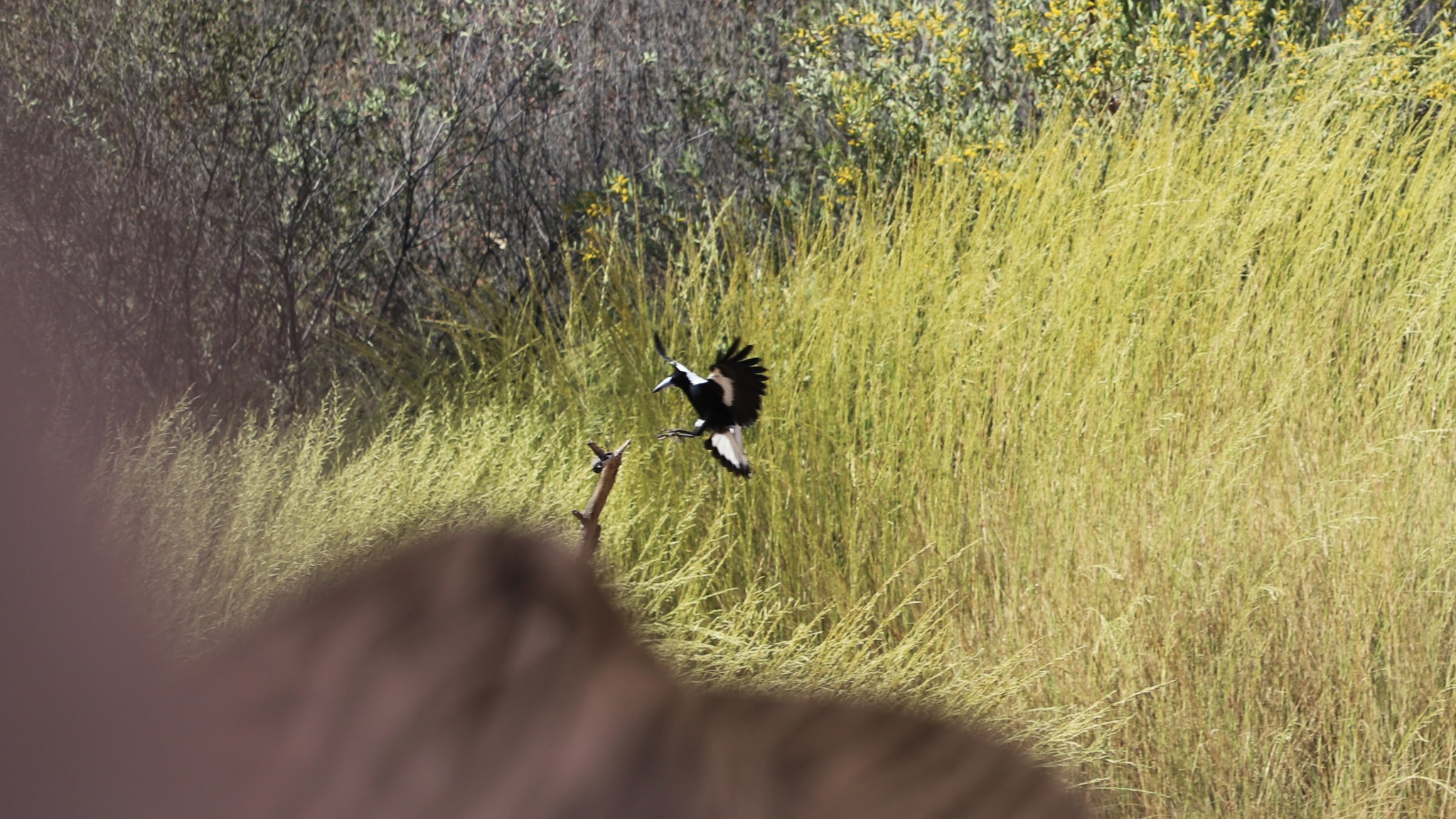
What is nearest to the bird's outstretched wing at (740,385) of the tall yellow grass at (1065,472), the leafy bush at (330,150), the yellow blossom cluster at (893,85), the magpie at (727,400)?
the magpie at (727,400)

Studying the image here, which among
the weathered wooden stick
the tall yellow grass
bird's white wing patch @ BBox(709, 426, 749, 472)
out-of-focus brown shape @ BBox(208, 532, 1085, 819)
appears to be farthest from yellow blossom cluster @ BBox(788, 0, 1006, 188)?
out-of-focus brown shape @ BBox(208, 532, 1085, 819)

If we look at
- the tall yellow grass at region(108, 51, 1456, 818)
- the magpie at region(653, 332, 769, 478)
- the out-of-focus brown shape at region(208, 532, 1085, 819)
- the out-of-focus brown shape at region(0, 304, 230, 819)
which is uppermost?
the out-of-focus brown shape at region(0, 304, 230, 819)

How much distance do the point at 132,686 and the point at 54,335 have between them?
0.14m

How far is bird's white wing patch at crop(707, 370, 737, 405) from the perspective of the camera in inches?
90.8

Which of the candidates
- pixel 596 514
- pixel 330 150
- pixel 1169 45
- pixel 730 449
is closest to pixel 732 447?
pixel 730 449

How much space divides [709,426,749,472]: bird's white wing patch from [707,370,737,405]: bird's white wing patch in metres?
0.08

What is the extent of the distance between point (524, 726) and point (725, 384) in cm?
212

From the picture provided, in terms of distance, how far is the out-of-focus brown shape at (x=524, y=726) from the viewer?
0.19m

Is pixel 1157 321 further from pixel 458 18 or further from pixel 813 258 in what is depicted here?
pixel 458 18

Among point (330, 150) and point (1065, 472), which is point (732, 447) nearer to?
point (1065, 472)

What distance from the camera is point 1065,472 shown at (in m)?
2.63

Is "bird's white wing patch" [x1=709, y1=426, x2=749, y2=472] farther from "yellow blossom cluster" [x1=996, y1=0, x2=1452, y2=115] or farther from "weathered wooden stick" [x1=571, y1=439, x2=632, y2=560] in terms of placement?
"yellow blossom cluster" [x1=996, y1=0, x2=1452, y2=115]

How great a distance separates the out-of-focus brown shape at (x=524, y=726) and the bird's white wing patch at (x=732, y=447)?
2.17 metres

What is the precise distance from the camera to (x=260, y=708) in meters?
0.19
